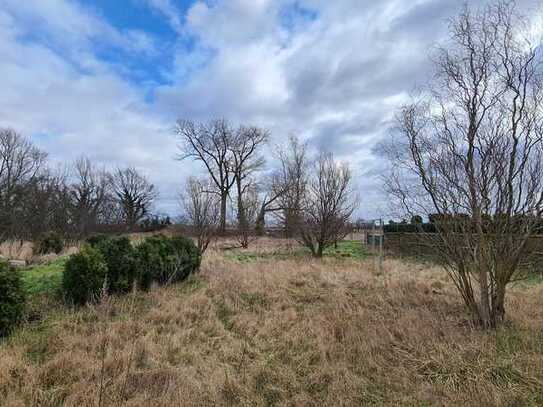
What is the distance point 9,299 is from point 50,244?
31.1 ft

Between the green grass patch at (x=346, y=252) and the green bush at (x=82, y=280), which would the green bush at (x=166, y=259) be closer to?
the green bush at (x=82, y=280)

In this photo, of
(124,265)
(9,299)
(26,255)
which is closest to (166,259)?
(124,265)

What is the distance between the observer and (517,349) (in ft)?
13.9

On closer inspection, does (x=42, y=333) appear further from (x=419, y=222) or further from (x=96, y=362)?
(x=419, y=222)

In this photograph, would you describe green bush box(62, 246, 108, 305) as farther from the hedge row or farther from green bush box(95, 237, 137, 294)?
green bush box(95, 237, 137, 294)

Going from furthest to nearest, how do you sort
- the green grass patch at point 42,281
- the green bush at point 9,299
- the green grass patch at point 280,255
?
the green grass patch at point 280,255
the green grass patch at point 42,281
the green bush at point 9,299

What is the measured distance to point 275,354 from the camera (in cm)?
464

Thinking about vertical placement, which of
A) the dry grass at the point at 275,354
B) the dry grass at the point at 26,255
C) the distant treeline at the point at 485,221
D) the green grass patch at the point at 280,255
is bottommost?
Answer: the dry grass at the point at 275,354

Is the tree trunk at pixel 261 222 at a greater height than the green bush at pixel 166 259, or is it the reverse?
the tree trunk at pixel 261 222

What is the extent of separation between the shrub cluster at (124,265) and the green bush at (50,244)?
670cm

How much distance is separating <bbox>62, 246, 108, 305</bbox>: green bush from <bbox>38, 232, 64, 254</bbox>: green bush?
8.01 m

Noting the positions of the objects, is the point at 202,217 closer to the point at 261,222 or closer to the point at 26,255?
the point at 26,255

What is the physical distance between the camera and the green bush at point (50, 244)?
1240 centimetres

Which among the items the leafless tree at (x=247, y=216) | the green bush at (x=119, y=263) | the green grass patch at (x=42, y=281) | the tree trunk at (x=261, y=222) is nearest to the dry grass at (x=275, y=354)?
the green bush at (x=119, y=263)
